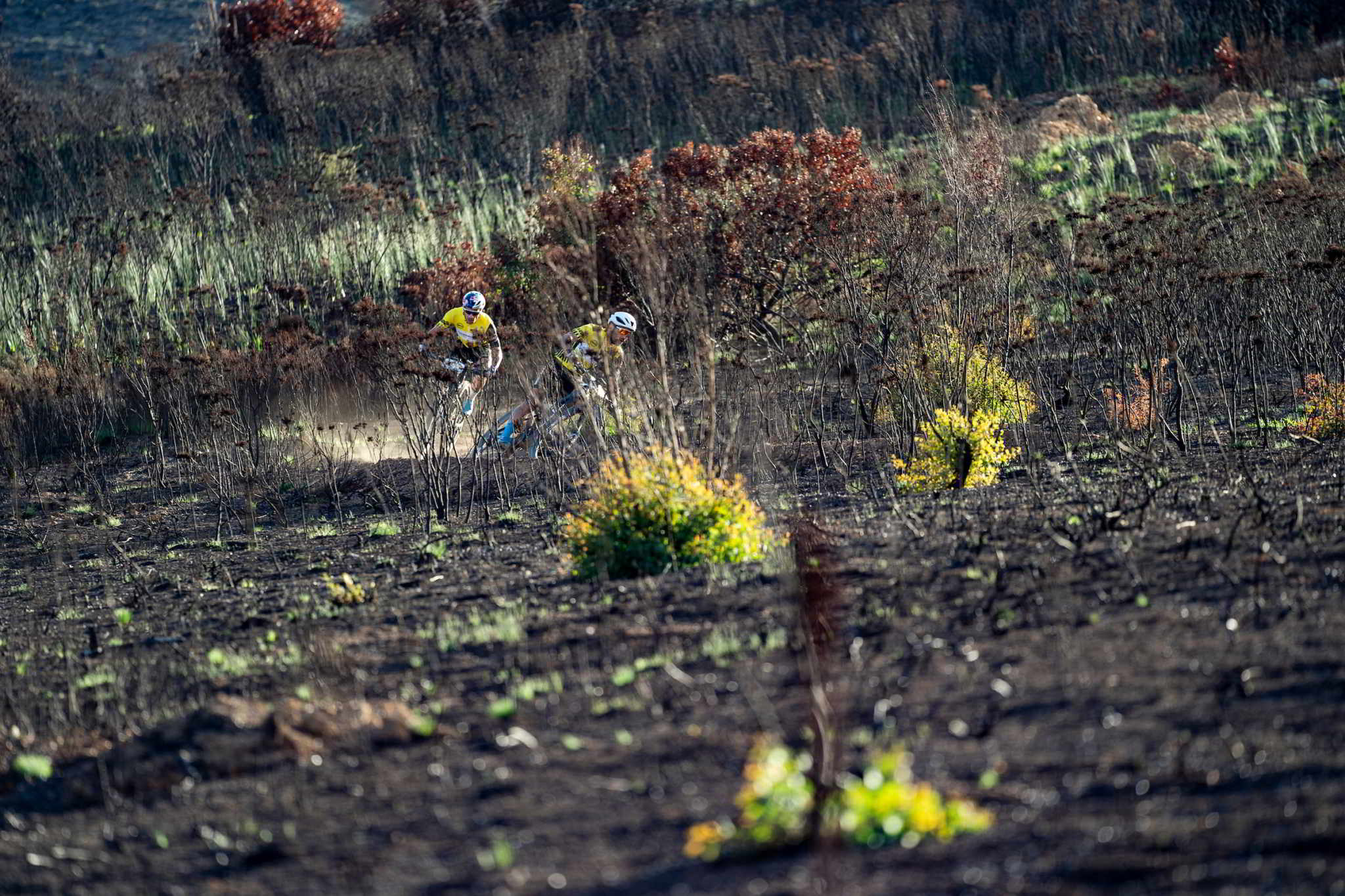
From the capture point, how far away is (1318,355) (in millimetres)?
12336

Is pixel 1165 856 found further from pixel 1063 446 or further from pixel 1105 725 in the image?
pixel 1063 446

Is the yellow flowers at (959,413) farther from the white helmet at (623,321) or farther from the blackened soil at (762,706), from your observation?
the white helmet at (623,321)

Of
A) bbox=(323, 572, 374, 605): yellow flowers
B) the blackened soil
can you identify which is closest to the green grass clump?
the blackened soil

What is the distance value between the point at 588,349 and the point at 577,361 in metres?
0.79

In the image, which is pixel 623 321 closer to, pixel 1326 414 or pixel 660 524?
pixel 660 524

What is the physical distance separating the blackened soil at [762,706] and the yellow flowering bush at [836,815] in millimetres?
55

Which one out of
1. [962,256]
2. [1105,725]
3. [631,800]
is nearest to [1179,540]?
[1105,725]

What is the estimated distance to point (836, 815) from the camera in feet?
12.9

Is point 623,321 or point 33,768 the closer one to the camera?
point 33,768

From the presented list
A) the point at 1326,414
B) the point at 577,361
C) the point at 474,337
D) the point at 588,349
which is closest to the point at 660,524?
the point at 588,349

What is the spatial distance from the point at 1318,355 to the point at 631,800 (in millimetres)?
9884

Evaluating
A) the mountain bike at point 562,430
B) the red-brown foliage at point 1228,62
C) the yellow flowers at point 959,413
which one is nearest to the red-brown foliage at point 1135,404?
the yellow flowers at point 959,413

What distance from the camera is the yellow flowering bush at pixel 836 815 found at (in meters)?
3.84

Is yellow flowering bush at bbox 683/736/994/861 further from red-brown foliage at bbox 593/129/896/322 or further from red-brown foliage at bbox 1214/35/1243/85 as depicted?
red-brown foliage at bbox 1214/35/1243/85
